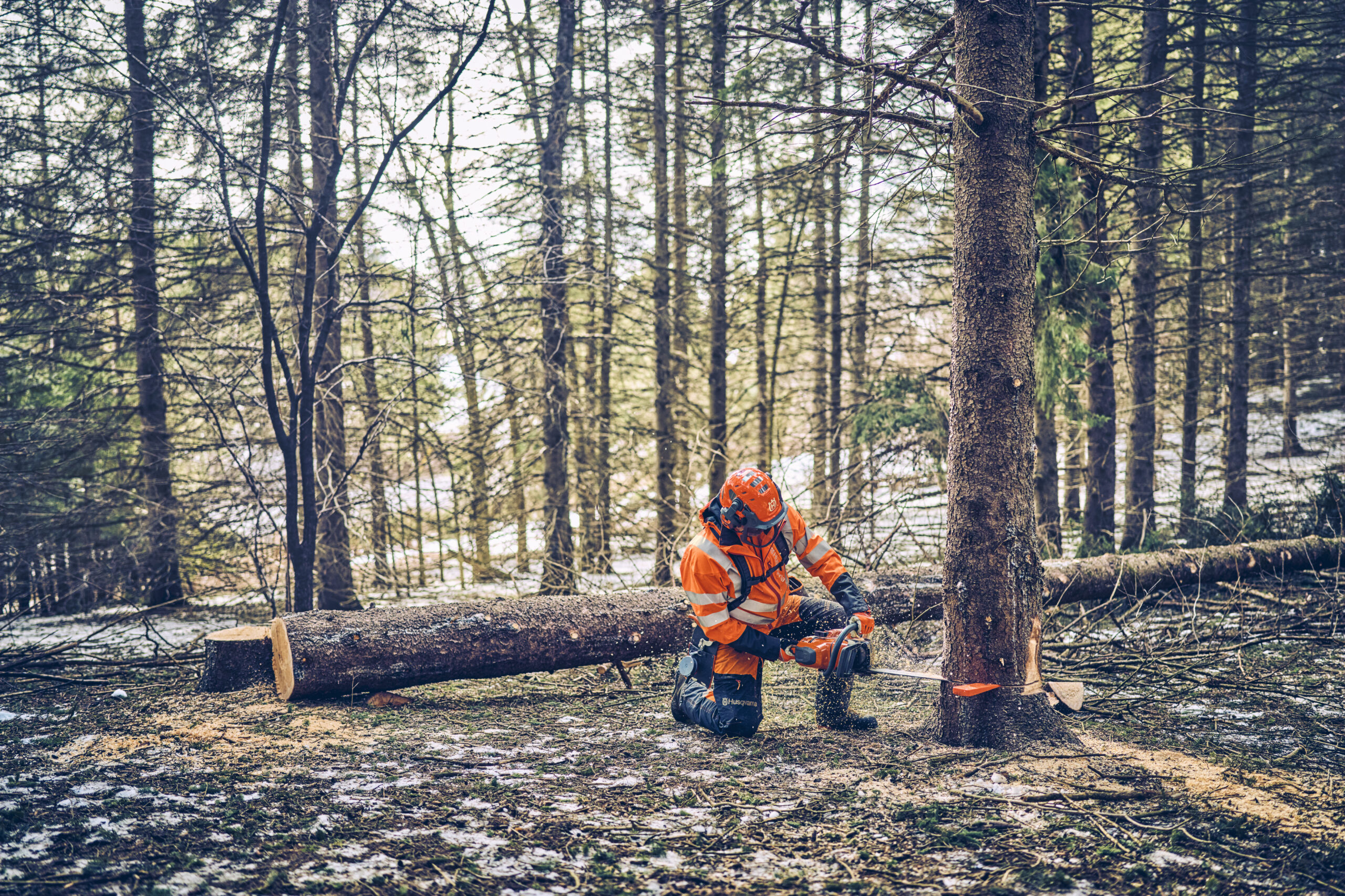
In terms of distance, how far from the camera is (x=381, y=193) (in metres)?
8.60

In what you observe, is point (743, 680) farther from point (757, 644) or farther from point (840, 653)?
point (840, 653)

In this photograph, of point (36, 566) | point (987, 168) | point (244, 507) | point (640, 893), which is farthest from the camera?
point (244, 507)

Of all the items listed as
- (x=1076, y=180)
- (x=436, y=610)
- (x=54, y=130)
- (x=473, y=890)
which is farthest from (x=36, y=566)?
(x=1076, y=180)

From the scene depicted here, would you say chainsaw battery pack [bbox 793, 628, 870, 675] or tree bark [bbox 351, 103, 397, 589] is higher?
tree bark [bbox 351, 103, 397, 589]

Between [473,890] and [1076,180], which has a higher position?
[1076,180]

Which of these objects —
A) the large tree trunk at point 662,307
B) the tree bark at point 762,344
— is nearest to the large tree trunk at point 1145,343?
the tree bark at point 762,344

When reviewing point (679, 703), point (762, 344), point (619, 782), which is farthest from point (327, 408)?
point (762, 344)

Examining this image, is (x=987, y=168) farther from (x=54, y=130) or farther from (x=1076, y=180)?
(x=54, y=130)

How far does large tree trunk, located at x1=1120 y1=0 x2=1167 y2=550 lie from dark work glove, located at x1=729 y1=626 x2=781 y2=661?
747cm

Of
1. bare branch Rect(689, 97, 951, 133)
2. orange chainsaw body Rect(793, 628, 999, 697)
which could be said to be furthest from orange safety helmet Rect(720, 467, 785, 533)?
bare branch Rect(689, 97, 951, 133)

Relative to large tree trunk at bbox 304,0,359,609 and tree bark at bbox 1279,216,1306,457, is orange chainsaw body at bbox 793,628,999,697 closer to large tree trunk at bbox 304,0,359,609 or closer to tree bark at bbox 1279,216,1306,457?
large tree trunk at bbox 304,0,359,609

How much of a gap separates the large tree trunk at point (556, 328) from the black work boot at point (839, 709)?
5.18 meters

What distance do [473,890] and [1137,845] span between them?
2.57 metres

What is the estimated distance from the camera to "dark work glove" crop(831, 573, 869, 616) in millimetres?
4766
